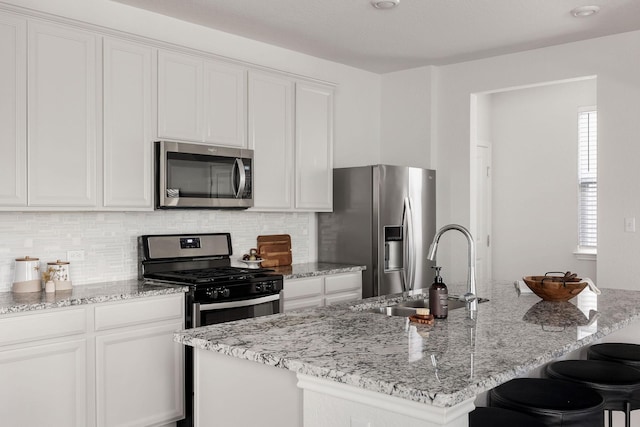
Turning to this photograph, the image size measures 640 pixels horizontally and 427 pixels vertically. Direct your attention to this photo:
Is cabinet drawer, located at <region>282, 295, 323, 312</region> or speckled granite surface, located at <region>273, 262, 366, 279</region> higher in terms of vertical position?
speckled granite surface, located at <region>273, 262, 366, 279</region>

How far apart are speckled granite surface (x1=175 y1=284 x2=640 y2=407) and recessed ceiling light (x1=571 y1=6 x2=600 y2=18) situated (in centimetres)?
216

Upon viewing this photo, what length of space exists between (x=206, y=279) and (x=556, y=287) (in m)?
1.98

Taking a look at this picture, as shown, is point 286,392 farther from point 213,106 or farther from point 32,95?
point 213,106

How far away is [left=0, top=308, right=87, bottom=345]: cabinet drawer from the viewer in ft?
9.41

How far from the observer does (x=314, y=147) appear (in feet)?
16.5

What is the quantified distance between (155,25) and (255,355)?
3.06 m

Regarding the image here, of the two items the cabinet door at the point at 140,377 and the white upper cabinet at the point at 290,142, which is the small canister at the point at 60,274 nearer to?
the cabinet door at the point at 140,377

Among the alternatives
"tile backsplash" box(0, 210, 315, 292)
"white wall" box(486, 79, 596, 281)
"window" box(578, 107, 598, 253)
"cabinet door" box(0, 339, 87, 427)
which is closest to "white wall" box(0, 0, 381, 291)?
"tile backsplash" box(0, 210, 315, 292)

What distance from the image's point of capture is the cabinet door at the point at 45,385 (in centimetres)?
289

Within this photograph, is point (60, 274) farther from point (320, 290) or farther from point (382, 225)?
point (382, 225)

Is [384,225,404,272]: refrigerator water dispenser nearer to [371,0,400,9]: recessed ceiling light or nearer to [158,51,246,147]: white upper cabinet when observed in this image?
[158,51,246,147]: white upper cabinet

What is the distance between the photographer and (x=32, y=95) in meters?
3.29

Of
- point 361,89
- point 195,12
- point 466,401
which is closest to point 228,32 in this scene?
point 195,12

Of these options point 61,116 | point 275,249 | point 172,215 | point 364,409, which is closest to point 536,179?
point 275,249
